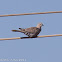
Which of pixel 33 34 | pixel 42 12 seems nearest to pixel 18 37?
pixel 42 12

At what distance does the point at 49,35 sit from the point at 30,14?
0.64 metres

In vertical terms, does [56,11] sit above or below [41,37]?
above

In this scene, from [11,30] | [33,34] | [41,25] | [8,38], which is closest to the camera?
[8,38]

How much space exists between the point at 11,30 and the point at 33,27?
1079 millimetres

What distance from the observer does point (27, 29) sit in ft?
30.9

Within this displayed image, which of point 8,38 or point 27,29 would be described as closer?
point 8,38

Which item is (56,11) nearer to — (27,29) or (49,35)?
(49,35)

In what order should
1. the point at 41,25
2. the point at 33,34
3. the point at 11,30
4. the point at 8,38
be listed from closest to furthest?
1. the point at 8,38
2. the point at 11,30
3. the point at 33,34
4. the point at 41,25

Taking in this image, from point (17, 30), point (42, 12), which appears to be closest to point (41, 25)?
point (17, 30)

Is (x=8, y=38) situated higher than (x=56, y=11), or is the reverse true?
(x=56, y=11)

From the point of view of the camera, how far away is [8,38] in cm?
776

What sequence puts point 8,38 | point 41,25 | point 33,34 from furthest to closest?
point 41,25
point 33,34
point 8,38

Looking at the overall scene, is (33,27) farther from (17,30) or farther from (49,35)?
(49,35)

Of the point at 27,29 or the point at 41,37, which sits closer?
the point at 41,37
